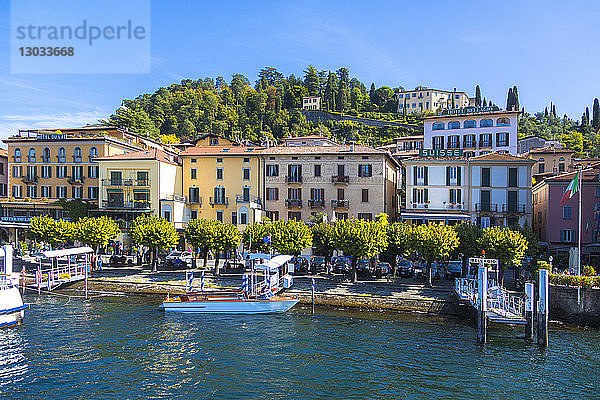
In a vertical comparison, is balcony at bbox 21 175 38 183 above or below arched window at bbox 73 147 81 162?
below

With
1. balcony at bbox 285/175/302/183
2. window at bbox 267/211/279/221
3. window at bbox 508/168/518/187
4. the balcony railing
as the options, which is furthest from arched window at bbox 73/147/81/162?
window at bbox 508/168/518/187

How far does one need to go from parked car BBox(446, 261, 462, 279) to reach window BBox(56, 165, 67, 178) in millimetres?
52395

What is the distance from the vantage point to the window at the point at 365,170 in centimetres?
6394

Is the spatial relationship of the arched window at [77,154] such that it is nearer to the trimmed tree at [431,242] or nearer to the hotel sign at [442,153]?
the hotel sign at [442,153]

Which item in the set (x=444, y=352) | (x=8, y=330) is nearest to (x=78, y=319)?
(x=8, y=330)

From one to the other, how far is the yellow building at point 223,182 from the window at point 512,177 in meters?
29.0

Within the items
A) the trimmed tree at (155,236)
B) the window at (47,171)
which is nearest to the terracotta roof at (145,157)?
the window at (47,171)

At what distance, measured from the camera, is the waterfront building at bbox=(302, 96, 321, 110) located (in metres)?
172

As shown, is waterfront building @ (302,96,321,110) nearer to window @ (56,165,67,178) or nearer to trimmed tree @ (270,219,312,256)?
window @ (56,165,67,178)

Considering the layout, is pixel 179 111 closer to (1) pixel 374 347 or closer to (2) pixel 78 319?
(2) pixel 78 319

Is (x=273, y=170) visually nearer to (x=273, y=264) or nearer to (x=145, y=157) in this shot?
(x=145, y=157)

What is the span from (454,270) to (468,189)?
13970 mm

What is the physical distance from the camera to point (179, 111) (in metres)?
148

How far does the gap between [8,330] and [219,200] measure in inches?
1377
